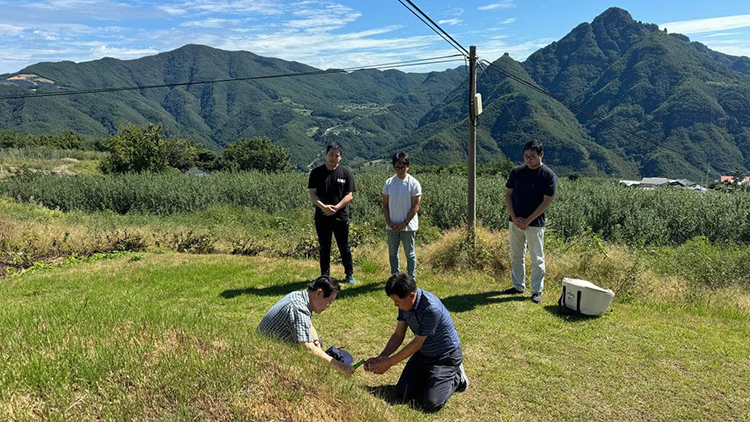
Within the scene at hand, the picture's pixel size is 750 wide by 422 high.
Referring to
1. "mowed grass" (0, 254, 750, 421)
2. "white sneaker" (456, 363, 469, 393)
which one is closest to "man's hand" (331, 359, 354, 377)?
"mowed grass" (0, 254, 750, 421)

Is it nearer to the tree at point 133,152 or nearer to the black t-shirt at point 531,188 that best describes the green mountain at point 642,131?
the tree at point 133,152

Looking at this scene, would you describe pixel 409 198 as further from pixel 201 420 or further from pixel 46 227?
pixel 46 227

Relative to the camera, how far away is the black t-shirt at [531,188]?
18.8ft

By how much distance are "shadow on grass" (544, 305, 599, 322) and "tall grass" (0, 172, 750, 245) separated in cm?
609

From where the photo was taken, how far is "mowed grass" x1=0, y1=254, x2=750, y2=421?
2410mm

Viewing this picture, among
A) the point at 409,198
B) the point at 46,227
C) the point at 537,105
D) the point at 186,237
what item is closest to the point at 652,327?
the point at 409,198

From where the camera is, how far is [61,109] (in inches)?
7623

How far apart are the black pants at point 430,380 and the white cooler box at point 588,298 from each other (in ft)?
8.32

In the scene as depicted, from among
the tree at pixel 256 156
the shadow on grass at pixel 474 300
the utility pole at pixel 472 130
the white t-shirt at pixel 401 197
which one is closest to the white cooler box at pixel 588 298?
the shadow on grass at pixel 474 300

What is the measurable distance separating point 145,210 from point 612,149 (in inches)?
6462

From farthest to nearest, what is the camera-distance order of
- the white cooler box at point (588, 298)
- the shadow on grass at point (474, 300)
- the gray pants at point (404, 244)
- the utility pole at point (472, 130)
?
the utility pole at point (472, 130), the gray pants at point (404, 244), the shadow on grass at point (474, 300), the white cooler box at point (588, 298)

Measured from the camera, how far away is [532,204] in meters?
5.84

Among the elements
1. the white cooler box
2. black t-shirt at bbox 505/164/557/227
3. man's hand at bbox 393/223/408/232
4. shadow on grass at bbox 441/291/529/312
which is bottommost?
shadow on grass at bbox 441/291/529/312

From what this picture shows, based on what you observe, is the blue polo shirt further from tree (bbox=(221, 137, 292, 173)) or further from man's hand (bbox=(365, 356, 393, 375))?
tree (bbox=(221, 137, 292, 173))
